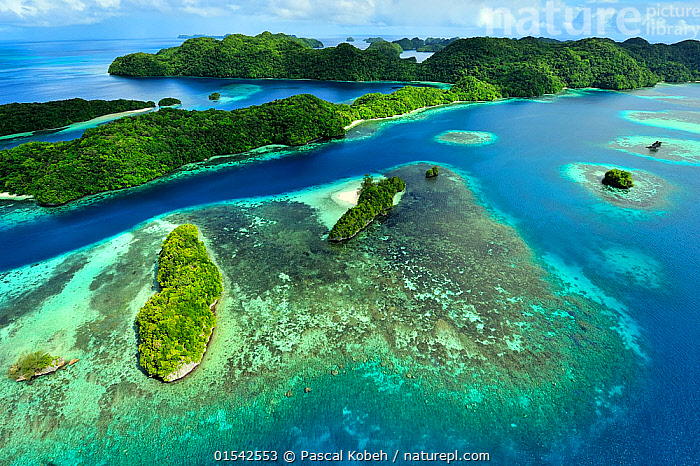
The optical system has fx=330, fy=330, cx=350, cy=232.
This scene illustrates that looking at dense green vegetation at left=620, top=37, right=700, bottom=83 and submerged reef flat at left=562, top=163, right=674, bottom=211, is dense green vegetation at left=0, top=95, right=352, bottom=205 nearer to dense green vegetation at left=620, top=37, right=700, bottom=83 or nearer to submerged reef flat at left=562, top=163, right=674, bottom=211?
submerged reef flat at left=562, top=163, right=674, bottom=211

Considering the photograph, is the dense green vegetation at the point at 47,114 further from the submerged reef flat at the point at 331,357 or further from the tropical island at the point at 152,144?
the submerged reef flat at the point at 331,357

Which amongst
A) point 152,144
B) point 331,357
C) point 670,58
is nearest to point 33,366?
point 331,357

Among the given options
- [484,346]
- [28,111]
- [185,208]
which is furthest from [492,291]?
[28,111]

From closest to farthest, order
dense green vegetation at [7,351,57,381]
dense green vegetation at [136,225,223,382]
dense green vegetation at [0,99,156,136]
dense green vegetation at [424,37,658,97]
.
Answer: dense green vegetation at [136,225,223,382], dense green vegetation at [7,351,57,381], dense green vegetation at [0,99,156,136], dense green vegetation at [424,37,658,97]

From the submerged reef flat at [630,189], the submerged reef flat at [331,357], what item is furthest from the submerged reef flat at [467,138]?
the submerged reef flat at [331,357]

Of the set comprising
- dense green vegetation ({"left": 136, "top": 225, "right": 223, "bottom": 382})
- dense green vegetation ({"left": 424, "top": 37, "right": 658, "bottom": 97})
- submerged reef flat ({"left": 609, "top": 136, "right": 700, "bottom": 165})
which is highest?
dense green vegetation ({"left": 424, "top": 37, "right": 658, "bottom": 97})

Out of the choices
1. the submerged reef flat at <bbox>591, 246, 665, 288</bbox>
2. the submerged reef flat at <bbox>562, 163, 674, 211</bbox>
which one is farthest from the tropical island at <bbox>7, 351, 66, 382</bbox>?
the submerged reef flat at <bbox>562, 163, 674, 211</bbox>

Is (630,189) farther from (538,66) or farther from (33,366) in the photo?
(538,66)
